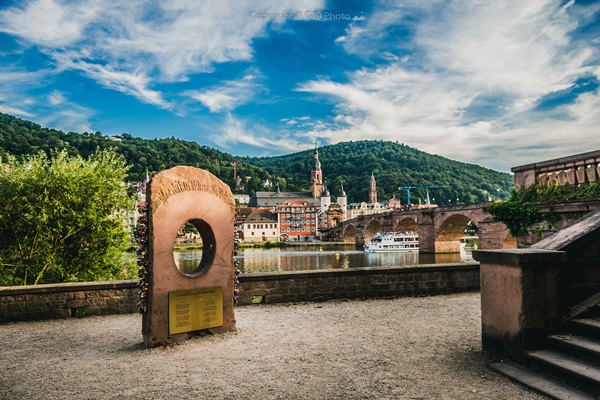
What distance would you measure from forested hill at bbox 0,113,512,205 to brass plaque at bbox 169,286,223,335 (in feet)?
307

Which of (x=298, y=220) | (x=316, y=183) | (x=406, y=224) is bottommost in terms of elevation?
(x=406, y=224)

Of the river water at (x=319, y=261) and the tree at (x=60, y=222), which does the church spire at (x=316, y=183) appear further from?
the tree at (x=60, y=222)

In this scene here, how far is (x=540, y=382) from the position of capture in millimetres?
3549

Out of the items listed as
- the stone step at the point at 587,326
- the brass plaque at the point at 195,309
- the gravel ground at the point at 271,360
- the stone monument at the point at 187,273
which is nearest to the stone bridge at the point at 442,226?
the gravel ground at the point at 271,360

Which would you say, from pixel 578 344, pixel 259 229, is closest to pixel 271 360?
pixel 578 344

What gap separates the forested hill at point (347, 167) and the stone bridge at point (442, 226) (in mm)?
50141

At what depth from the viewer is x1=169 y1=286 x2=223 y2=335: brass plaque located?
5.40 metres

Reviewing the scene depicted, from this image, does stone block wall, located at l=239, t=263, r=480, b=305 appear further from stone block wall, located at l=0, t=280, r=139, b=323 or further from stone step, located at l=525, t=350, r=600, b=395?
stone step, located at l=525, t=350, r=600, b=395

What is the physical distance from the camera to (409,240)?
201ft

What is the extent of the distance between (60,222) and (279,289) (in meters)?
5.75

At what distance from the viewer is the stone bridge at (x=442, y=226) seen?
29.6 metres

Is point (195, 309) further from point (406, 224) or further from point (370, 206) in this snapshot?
point (370, 206)

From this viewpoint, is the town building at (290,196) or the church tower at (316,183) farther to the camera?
the church tower at (316,183)

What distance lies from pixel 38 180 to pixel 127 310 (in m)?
5.01
